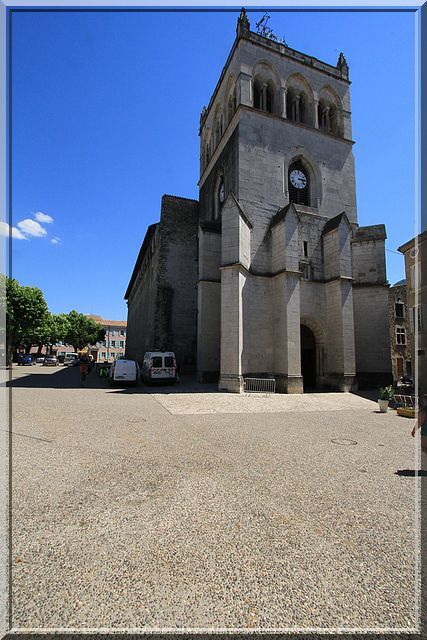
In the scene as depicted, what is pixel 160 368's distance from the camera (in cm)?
1833

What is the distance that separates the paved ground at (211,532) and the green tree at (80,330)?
67131 millimetres

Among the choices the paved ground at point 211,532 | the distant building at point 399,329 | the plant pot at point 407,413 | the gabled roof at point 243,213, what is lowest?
the plant pot at point 407,413

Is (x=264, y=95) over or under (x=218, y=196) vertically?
over

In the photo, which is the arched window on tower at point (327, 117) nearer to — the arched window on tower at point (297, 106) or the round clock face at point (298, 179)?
the arched window on tower at point (297, 106)

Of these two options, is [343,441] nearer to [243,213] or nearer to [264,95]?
[243,213]

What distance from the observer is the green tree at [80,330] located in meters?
68.6

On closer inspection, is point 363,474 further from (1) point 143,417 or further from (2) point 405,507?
(1) point 143,417

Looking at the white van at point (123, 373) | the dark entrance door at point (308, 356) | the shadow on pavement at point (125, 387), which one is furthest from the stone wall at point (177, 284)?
the dark entrance door at point (308, 356)

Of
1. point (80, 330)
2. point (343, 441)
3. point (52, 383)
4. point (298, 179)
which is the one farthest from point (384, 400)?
point (80, 330)

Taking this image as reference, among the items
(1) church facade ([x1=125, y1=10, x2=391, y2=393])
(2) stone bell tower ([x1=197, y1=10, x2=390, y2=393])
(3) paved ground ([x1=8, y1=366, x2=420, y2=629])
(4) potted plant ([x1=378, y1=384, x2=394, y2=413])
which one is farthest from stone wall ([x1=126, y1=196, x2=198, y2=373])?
(3) paved ground ([x1=8, y1=366, x2=420, y2=629])

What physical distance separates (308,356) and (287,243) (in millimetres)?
7814

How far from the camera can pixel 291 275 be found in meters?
17.6

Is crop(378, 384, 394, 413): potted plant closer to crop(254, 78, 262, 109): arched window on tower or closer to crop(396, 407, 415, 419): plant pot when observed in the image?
crop(396, 407, 415, 419): plant pot

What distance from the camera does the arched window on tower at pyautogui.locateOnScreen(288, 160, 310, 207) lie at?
842 inches
